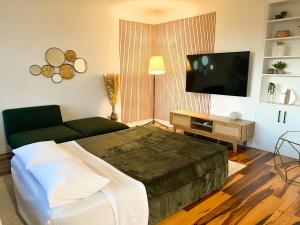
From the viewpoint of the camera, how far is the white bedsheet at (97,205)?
1473 mm

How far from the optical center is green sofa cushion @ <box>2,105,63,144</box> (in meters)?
3.50

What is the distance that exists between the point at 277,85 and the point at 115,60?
3.16 m

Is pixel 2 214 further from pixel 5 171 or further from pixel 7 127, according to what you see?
pixel 7 127

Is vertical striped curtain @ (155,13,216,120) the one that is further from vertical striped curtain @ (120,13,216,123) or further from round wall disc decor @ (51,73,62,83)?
round wall disc decor @ (51,73,62,83)

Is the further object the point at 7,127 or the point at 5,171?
the point at 7,127

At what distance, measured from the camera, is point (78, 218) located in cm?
146

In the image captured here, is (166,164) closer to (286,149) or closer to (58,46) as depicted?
(286,149)

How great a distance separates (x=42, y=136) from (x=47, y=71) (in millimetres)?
1352

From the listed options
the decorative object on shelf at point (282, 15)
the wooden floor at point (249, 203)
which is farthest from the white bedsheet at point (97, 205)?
the decorative object on shelf at point (282, 15)

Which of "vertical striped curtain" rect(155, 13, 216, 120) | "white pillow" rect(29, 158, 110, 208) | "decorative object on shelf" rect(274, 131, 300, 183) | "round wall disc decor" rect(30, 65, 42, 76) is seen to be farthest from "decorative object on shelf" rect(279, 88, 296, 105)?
"round wall disc decor" rect(30, 65, 42, 76)

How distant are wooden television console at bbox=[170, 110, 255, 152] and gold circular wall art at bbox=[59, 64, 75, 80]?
7.08 feet

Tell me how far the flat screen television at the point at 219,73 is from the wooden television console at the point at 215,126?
55 centimetres

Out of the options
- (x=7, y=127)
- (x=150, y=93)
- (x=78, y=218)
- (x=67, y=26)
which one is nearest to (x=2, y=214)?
(x=78, y=218)

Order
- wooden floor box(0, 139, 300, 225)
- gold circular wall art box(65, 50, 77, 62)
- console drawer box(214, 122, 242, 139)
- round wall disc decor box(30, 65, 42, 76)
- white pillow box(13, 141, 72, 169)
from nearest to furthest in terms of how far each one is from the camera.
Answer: white pillow box(13, 141, 72, 169) < wooden floor box(0, 139, 300, 225) < console drawer box(214, 122, 242, 139) < round wall disc decor box(30, 65, 42, 76) < gold circular wall art box(65, 50, 77, 62)
